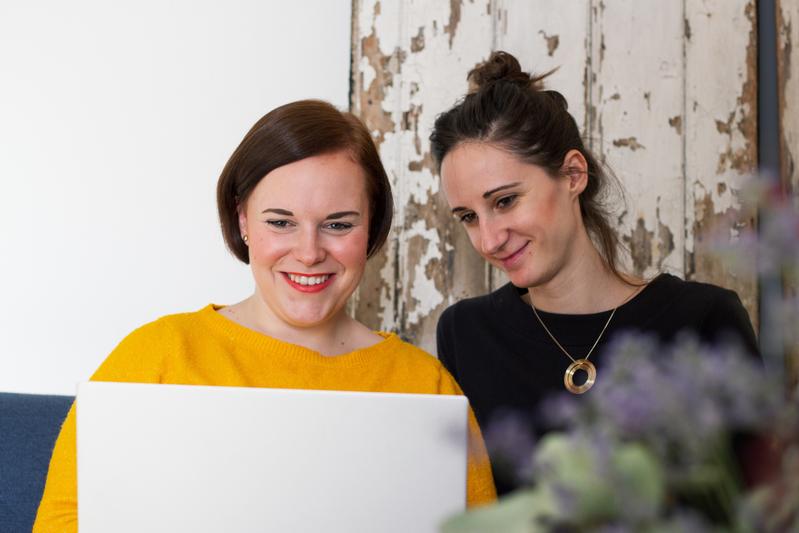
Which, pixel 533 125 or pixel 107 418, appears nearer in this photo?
pixel 107 418

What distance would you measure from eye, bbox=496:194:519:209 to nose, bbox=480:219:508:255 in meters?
0.04

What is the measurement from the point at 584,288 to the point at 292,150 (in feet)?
2.39

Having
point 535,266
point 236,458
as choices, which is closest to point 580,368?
point 535,266

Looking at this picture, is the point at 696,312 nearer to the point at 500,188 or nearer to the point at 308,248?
the point at 500,188

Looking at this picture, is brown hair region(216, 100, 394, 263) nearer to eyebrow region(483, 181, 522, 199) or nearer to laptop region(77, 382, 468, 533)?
eyebrow region(483, 181, 522, 199)

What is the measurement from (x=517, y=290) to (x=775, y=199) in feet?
5.48

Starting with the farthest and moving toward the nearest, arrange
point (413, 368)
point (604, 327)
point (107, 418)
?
point (604, 327) → point (413, 368) → point (107, 418)

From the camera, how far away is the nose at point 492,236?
1.76 metres

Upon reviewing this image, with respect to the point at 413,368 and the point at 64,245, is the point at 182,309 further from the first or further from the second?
the point at 413,368

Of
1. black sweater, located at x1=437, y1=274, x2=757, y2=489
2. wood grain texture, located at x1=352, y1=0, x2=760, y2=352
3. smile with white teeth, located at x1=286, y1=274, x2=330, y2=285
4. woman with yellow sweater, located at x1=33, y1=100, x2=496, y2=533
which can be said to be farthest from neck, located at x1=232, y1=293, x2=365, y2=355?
wood grain texture, located at x1=352, y1=0, x2=760, y2=352

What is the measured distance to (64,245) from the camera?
7.27 feet

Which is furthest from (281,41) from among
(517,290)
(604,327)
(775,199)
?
(775,199)

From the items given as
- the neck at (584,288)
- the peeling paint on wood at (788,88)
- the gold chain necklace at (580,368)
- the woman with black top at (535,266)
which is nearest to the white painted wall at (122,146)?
the woman with black top at (535,266)

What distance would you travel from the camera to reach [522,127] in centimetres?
181
